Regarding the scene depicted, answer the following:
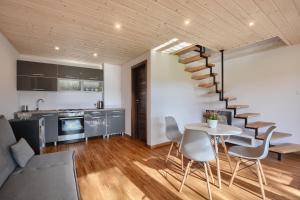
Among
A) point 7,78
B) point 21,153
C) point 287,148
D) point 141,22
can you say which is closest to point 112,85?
point 7,78

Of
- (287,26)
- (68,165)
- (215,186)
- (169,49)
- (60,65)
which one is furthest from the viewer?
(60,65)

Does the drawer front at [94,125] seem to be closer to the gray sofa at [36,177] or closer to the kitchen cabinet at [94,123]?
the kitchen cabinet at [94,123]

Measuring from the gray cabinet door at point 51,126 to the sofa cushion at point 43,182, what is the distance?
7.25 ft

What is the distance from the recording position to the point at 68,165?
5.80 ft

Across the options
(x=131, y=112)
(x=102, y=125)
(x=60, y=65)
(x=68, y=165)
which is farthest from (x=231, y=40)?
(x=60, y=65)

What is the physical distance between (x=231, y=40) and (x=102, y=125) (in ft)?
13.0

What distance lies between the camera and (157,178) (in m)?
2.29

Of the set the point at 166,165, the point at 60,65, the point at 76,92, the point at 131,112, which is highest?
the point at 60,65

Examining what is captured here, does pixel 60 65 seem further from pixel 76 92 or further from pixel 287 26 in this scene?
pixel 287 26

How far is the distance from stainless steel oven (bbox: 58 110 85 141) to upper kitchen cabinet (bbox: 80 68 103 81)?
111 centimetres

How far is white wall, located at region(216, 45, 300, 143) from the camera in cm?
328

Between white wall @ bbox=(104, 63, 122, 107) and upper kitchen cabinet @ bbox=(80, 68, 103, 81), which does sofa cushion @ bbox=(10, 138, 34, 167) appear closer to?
upper kitchen cabinet @ bbox=(80, 68, 103, 81)

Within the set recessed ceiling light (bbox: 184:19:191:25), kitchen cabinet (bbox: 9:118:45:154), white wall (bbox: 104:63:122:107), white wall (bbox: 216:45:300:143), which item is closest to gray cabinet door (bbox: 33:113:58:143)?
kitchen cabinet (bbox: 9:118:45:154)

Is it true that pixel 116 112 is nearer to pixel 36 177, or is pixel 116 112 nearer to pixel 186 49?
pixel 186 49
